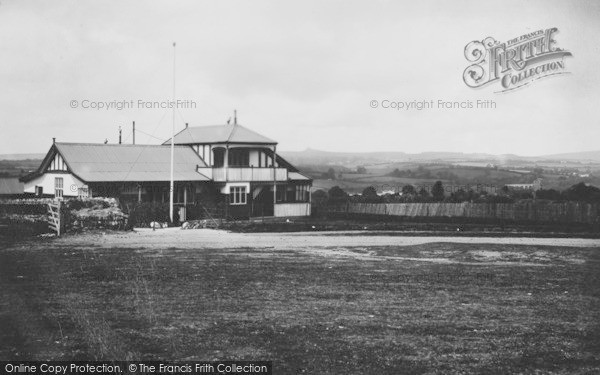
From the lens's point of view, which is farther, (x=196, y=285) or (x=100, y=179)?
(x=100, y=179)

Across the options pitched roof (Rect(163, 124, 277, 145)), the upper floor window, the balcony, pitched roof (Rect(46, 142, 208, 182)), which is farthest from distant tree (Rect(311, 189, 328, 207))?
pitched roof (Rect(46, 142, 208, 182))

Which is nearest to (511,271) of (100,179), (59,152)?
(100,179)

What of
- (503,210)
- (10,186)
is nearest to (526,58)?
(503,210)

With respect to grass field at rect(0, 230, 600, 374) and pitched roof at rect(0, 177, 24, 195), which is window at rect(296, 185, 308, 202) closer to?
pitched roof at rect(0, 177, 24, 195)

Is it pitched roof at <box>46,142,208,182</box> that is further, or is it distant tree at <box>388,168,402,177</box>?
distant tree at <box>388,168,402,177</box>

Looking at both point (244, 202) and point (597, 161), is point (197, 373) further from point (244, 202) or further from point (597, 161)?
point (597, 161)
